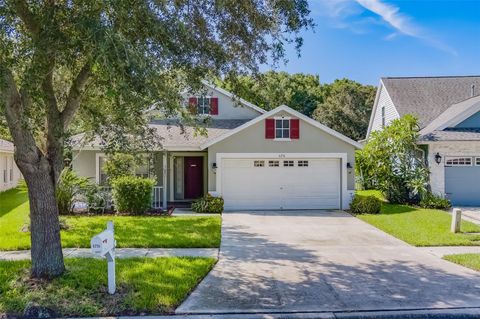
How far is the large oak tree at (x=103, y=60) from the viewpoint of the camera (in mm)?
5836

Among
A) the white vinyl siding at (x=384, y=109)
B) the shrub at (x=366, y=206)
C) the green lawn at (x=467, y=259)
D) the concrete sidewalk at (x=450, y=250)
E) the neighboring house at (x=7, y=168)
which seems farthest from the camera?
the white vinyl siding at (x=384, y=109)

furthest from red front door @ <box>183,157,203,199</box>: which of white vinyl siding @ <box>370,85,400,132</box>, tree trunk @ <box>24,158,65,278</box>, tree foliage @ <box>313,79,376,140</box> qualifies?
tree foliage @ <box>313,79,376,140</box>

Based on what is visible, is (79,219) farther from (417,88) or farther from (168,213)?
(417,88)

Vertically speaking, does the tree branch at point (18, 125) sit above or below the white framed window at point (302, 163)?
above

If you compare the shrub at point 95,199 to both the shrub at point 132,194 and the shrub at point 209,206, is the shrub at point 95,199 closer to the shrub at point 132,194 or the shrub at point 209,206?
the shrub at point 132,194

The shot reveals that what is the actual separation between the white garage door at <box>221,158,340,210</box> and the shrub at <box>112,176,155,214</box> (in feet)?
11.6

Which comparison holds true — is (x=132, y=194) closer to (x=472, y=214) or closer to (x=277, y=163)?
(x=277, y=163)

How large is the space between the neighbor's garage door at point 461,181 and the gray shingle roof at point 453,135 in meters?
1.00

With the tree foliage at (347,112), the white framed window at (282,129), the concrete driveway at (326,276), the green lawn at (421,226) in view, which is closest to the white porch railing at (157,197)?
the white framed window at (282,129)

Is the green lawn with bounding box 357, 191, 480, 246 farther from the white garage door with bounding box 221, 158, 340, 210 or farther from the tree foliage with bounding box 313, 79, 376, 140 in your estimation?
the tree foliage with bounding box 313, 79, 376, 140

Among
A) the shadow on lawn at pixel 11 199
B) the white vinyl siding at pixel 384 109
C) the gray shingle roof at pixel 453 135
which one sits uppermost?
the white vinyl siding at pixel 384 109

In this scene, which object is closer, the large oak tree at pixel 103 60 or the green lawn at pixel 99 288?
the large oak tree at pixel 103 60

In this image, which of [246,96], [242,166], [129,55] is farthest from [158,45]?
[242,166]

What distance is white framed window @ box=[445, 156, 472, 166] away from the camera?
1848cm
